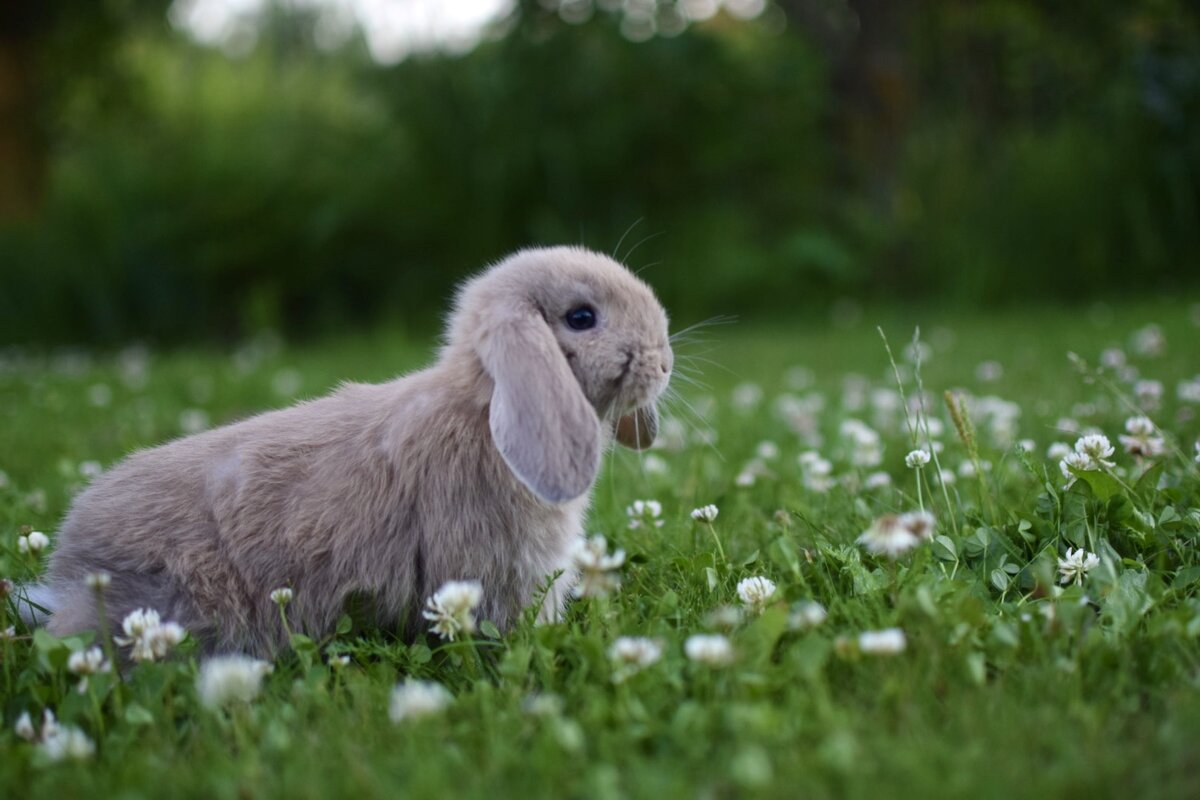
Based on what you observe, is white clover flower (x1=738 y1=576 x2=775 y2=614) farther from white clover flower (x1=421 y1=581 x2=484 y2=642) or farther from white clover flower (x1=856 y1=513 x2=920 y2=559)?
white clover flower (x1=421 y1=581 x2=484 y2=642)

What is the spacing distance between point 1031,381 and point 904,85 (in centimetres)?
543

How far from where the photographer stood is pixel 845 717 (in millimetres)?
1724

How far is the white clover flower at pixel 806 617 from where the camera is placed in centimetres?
202

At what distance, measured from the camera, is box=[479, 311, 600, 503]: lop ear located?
222 centimetres

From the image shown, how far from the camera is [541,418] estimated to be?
2.23 meters

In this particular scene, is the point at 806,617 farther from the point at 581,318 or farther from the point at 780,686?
the point at 581,318

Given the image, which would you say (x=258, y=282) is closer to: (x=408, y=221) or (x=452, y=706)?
(x=408, y=221)

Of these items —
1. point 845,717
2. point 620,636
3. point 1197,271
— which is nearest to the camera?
point 845,717

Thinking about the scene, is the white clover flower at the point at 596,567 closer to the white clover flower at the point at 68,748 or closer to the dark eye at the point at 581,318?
the dark eye at the point at 581,318

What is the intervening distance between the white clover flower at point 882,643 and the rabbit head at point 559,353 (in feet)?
2.27

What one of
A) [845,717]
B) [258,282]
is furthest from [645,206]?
[845,717]

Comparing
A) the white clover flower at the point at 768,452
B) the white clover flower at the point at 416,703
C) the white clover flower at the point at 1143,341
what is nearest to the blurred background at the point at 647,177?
the white clover flower at the point at 1143,341

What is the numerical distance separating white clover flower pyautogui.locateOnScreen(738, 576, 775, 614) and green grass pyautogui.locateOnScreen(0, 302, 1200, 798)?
27 millimetres

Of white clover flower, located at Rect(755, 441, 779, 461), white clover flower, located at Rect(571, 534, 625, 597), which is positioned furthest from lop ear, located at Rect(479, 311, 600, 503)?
white clover flower, located at Rect(755, 441, 779, 461)
